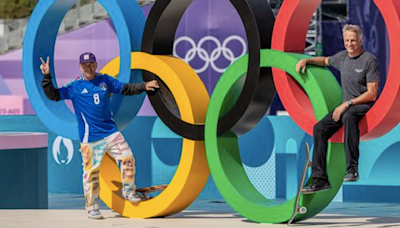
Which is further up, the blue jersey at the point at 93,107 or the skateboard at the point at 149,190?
the blue jersey at the point at 93,107

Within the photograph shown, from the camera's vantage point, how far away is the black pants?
9.31m

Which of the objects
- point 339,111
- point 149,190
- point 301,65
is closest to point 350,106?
point 339,111

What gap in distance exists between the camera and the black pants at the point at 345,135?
9.31 metres

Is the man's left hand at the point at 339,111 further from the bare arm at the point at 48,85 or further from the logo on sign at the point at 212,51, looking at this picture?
the logo on sign at the point at 212,51

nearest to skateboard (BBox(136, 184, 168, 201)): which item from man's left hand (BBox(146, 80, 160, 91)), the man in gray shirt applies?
man's left hand (BBox(146, 80, 160, 91))

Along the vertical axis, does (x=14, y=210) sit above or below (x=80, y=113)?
below

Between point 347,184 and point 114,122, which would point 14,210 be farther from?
point 347,184

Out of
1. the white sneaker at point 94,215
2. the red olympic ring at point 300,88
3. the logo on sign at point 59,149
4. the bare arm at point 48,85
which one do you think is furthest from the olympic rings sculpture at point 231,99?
the logo on sign at point 59,149

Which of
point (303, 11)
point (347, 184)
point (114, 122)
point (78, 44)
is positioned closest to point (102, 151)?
point (114, 122)

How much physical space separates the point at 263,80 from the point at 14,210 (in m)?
3.37

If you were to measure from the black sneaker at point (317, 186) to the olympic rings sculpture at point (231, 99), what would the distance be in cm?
12

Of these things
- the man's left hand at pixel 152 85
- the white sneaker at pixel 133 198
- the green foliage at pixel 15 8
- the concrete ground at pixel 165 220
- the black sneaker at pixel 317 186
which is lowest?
the concrete ground at pixel 165 220

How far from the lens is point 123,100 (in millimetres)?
11195

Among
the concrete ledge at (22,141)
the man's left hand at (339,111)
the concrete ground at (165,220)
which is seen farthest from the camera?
the concrete ledge at (22,141)
